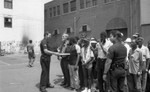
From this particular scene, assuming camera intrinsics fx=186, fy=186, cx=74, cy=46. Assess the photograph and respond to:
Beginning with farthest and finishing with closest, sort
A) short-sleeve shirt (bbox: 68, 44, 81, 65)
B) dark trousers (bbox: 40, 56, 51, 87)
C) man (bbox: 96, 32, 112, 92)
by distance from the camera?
1. short-sleeve shirt (bbox: 68, 44, 81, 65)
2. dark trousers (bbox: 40, 56, 51, 87)
3. man (bbox: 96, 32, 112, 92)

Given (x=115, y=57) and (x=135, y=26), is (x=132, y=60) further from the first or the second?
(x=135, y=26)

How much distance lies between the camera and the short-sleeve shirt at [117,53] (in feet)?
15.5

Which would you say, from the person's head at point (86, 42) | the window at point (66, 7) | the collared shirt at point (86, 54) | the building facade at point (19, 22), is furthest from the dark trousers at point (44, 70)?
the window at point (66, 7)

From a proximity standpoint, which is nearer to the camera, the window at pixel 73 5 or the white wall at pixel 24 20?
the white wall at pixel 24 20

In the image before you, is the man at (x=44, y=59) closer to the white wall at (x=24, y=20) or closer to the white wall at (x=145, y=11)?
the white wall at (x=145, y=11)

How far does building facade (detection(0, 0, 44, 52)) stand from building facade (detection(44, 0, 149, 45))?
5.35m

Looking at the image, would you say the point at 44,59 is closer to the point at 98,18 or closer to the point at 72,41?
the point at 72,41

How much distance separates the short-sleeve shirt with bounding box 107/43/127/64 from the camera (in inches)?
185

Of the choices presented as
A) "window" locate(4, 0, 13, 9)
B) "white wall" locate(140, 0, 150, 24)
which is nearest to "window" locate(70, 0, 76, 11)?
"window" locate(4, 0, 13, 9)

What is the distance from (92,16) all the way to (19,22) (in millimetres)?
12410

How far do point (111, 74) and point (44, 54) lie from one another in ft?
9.45

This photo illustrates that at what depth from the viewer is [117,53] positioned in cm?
473

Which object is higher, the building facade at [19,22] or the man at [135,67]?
the building facade at [19,22]

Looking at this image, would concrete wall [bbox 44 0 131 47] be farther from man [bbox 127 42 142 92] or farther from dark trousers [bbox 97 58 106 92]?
dark trousers [bbox 97 58 106 92]
